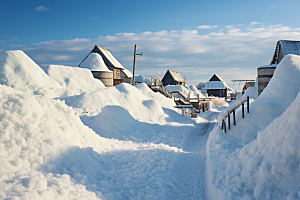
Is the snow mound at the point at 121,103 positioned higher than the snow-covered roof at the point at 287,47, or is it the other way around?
the snow-covered roof at the point at 287,47

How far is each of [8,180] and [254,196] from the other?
4.72 metres

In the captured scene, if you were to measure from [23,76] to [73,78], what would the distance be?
6540mm

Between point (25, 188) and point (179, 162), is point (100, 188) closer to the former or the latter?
point (25, 188)

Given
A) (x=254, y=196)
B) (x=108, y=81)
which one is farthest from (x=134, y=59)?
(x=254, y=196)

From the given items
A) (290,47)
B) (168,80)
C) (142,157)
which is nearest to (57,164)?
(142,157)

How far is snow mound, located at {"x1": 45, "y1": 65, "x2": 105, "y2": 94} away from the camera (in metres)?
20.5

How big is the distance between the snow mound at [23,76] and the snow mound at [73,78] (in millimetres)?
3635

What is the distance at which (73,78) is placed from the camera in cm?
2170

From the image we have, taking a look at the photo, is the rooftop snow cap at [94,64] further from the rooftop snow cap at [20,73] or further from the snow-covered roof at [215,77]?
the snow-covered roof at [215,77]

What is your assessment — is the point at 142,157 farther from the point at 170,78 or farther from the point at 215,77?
the point at 215,77

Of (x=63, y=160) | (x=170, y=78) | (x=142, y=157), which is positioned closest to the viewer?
(x=63, y=160)

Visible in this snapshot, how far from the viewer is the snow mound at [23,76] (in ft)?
48.3

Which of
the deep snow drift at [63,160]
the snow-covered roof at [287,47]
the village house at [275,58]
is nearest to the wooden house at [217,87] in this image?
the village house at [275,58]

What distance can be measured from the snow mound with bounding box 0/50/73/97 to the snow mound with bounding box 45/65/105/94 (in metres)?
3.63
